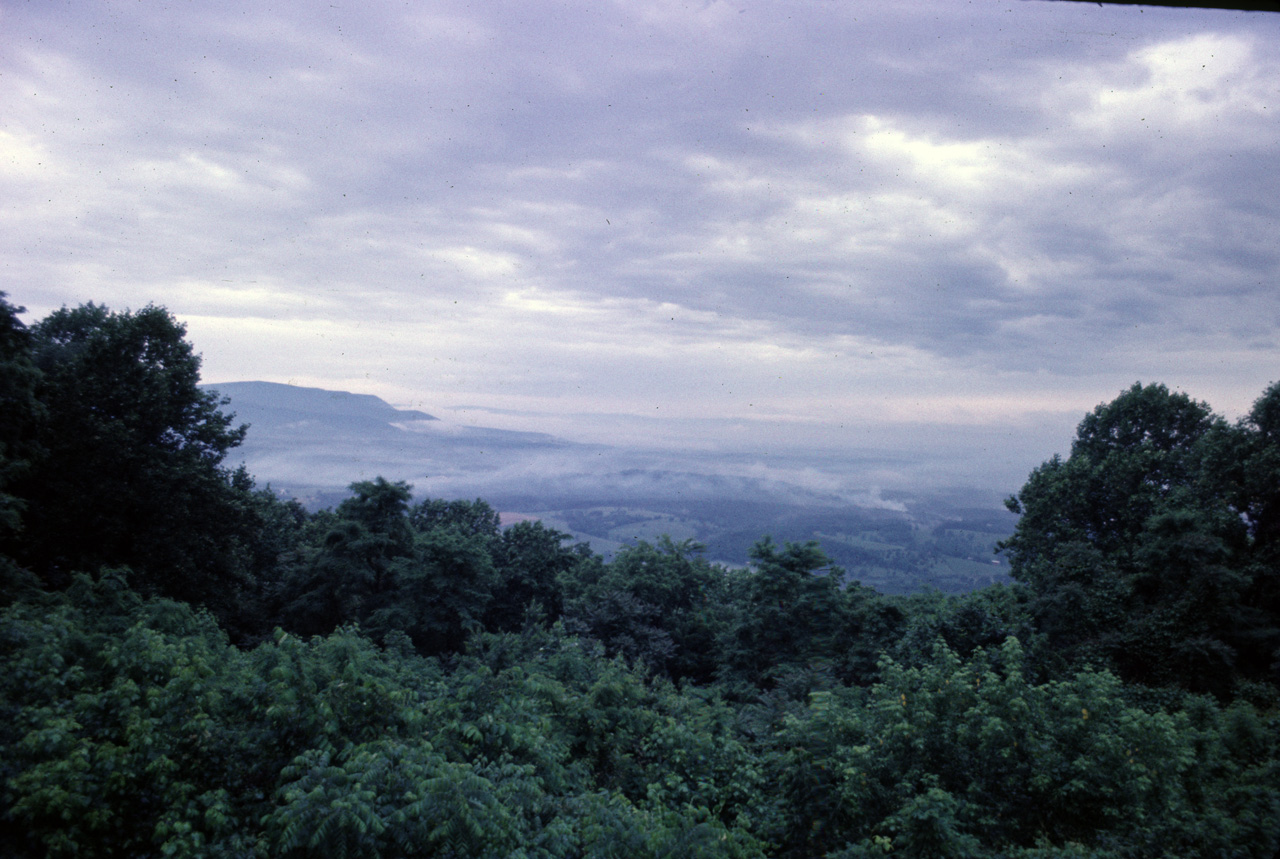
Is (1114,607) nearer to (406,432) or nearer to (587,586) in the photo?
(587,586)

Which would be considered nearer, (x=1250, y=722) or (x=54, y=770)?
(x=54, y=770)

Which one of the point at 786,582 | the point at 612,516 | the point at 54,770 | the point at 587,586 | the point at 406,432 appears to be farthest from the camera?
the point at 406,432

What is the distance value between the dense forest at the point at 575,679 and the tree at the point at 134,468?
7cm

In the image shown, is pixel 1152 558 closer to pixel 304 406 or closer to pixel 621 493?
pixel 621 493

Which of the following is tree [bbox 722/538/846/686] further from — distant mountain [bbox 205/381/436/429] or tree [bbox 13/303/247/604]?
distant mountain [bbox 205/381/436/429]

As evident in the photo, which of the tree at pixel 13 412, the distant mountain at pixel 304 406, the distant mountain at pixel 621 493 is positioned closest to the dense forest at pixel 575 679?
the tree at pixel 13 412

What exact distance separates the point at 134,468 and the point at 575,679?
12.7m

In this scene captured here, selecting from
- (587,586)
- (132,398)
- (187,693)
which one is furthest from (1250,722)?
(132,398)

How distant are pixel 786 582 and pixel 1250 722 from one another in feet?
36.7

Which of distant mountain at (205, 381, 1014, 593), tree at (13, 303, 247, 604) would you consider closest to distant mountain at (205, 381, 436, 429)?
distant mountain at (205, 381, 1014, 593)

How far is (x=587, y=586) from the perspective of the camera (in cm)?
2308

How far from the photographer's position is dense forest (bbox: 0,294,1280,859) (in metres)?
5.90

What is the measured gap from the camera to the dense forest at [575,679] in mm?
5898

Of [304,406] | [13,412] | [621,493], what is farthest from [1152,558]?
[304,406]
